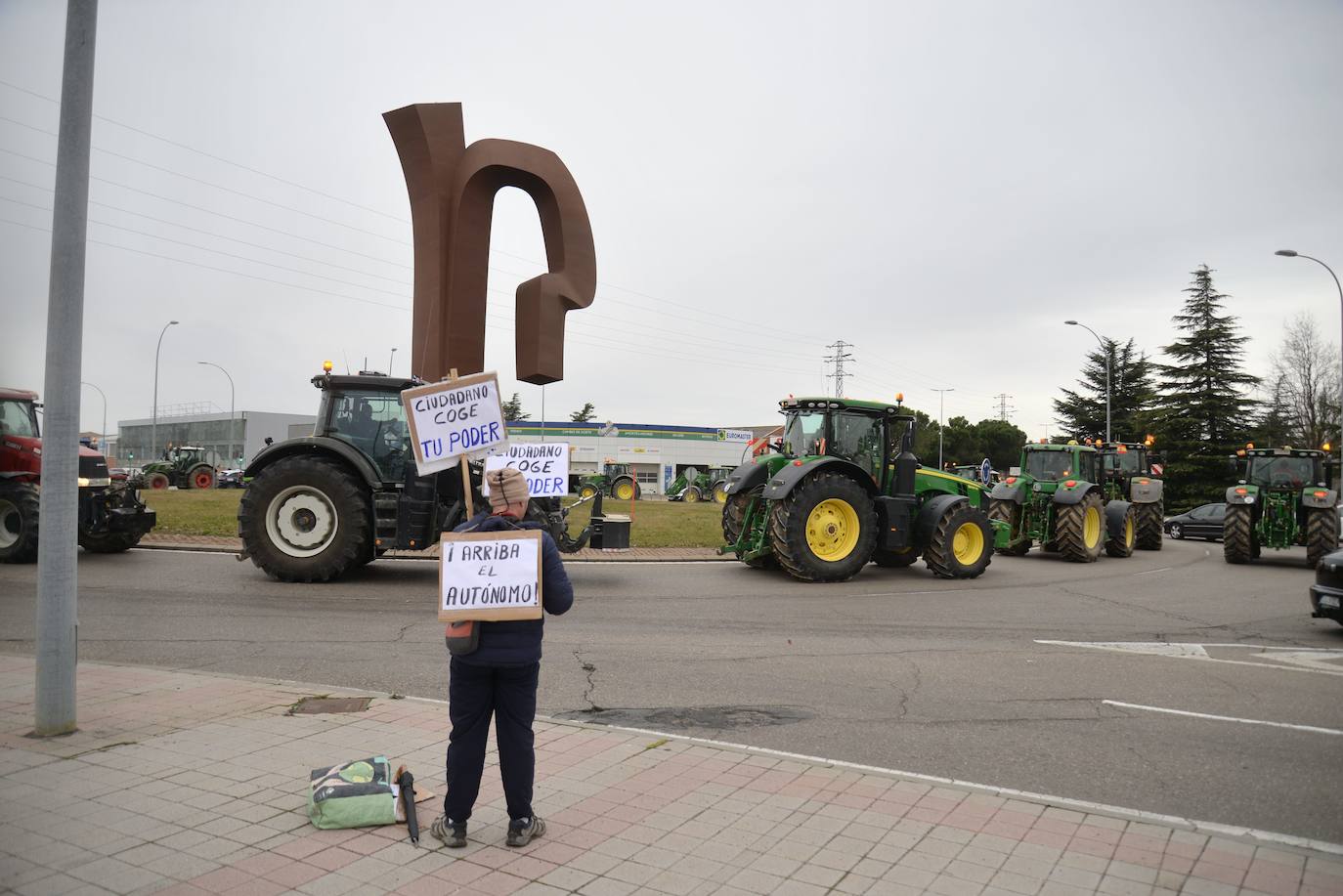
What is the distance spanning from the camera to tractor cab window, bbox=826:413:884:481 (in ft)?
46.3

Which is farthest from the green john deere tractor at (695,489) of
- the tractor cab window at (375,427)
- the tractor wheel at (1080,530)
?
the tractor cab window at (375,427)

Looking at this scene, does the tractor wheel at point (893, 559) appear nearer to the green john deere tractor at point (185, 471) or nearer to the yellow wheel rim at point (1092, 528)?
the yellow wheel rim at point (1092, 528)

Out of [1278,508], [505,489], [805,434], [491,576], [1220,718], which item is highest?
[805,434]

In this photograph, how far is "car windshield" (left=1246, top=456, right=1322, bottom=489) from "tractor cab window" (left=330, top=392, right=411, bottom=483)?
17428 mm

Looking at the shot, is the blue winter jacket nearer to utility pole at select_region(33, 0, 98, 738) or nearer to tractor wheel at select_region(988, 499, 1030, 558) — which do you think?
utility pole at select_region(33, 0, 98, 738)

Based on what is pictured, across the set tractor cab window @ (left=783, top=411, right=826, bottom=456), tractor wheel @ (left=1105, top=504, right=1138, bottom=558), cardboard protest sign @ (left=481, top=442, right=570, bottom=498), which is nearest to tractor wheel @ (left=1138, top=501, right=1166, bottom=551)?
tractor wheel @ (left=1105, top=504, right=1138, bottom=558)

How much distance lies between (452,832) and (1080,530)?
17064 millimetres

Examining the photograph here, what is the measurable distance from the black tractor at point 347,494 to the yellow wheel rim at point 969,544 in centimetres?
657

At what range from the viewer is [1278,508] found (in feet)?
61.2

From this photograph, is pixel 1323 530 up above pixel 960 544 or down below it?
above

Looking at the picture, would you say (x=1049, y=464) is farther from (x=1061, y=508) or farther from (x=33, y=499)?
(x=33, y=499)

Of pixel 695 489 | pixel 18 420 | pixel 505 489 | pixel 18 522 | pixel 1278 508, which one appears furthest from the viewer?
pixel 695 489

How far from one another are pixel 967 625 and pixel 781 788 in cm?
625

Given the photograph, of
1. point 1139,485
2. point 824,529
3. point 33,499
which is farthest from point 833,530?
point 1139,485
